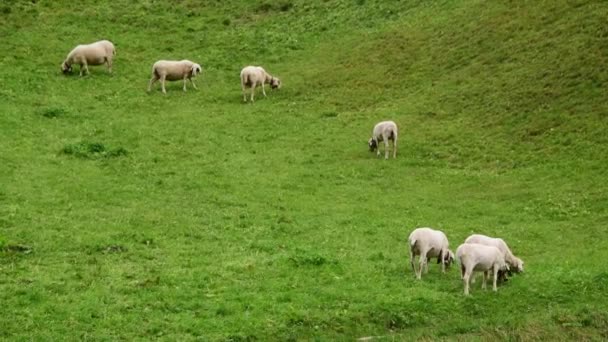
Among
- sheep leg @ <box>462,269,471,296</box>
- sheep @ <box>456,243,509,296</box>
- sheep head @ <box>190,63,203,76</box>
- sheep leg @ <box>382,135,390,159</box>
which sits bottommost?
sheep leg @ <box>462,269,471,296</box>

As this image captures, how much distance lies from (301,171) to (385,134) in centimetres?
378

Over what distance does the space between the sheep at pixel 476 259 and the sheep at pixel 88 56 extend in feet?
91.0

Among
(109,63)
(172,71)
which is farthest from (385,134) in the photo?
(109,63)

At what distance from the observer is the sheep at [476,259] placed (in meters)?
19.7

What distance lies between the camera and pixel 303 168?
32.2m

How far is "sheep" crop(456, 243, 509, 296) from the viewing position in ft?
64.5

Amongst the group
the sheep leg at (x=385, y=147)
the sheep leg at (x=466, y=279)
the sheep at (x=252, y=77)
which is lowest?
the sheep leg at (x=466, y=279)

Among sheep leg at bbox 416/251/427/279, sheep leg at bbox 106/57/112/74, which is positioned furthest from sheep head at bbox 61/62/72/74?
sheep leg at bbox 416/251/427/279

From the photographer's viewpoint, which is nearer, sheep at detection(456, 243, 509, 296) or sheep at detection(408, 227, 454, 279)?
sheep at detection(456, 243, 509, 296)

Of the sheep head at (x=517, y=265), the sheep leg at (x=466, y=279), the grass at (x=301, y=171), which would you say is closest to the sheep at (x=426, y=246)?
the grass at (x=301, y=171)

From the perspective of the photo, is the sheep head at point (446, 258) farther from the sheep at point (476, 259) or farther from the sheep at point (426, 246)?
the sheep at point (476, 259)

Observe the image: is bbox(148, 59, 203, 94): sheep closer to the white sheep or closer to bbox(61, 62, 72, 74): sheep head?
bbox(61, 62, 72, 74): sheep head

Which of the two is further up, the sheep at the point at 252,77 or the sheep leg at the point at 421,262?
the sheep at the point at 252,77

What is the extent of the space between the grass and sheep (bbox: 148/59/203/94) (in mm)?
819
